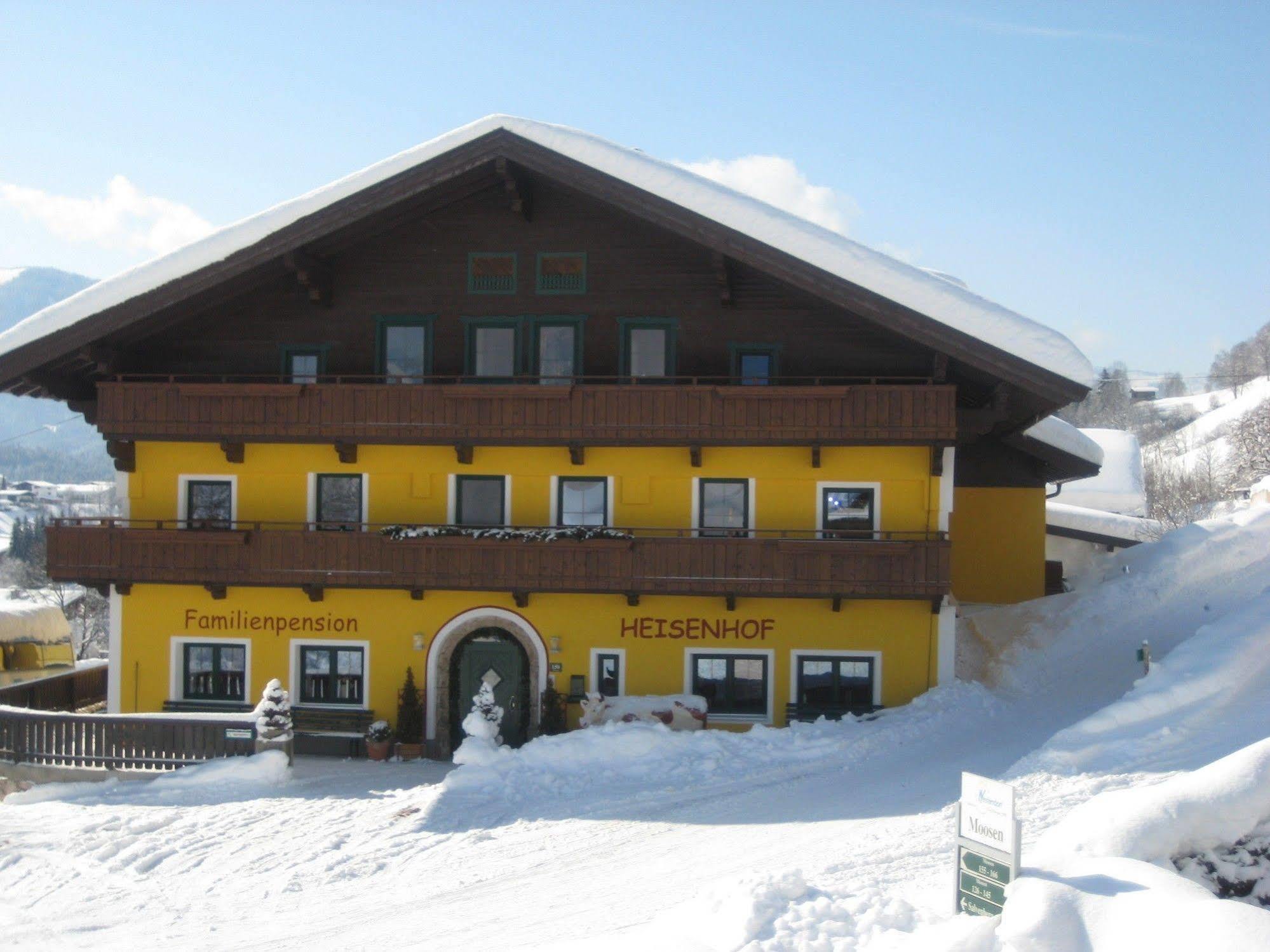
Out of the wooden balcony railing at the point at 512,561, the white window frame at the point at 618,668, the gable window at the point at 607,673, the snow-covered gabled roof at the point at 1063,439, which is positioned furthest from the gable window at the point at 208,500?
the snow-covered gabled roof at the point at 1063,439

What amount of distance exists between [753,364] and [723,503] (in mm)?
2398

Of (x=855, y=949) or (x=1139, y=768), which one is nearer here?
(x=855, y=949)

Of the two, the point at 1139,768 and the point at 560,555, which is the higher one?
the point at 560,555

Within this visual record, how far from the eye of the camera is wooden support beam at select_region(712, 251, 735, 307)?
59.3ft

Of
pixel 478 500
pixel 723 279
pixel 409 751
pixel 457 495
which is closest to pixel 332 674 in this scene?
pixel 409 751

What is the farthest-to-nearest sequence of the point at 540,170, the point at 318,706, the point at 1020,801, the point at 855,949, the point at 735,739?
the point at 318,706 < the point at 540,170 < the point at 735,739 < the point at 1020,801 < the point at 855,949

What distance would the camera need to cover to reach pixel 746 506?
60.8 feet

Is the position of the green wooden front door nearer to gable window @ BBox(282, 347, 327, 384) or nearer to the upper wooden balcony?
the upper wooden balcony

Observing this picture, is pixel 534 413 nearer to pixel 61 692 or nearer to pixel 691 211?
pixel 691 211

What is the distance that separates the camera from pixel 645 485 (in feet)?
61.2

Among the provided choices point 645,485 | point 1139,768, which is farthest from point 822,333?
point 1139,768

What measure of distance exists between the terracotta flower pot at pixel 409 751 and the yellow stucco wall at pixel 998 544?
1151cm

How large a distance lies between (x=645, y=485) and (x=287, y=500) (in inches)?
247

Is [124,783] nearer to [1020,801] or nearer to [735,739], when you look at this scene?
[735,739]
